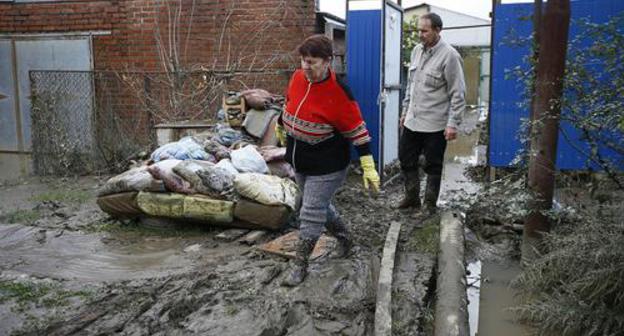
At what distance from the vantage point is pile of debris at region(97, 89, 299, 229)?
5281 millimetres

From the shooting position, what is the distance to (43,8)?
977cm

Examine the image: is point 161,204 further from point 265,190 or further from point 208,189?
point 265,190

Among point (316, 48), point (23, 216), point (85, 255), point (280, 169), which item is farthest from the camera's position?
point (23, 216)

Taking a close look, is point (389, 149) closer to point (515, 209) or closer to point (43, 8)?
point (515, 209)

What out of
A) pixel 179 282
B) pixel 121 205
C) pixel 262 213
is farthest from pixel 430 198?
pixel 121 205

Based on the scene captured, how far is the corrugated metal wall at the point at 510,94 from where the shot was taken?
22.9 feet

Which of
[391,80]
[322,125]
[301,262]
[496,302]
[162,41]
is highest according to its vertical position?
[162,41]

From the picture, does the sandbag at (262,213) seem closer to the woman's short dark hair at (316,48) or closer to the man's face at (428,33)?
the woman's short dark hair at (316,48)

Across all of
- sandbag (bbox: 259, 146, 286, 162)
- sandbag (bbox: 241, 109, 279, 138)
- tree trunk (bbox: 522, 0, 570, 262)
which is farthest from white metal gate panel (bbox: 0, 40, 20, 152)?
tree trunk (bbox: 522, 0, 570, 262)

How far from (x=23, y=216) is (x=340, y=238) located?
3722mm

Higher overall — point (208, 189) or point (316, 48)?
point (316, 48)

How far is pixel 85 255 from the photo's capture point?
5066 mm

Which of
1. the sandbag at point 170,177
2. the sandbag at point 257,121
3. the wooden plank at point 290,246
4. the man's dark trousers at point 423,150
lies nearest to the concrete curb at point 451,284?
the man's dark trousers at point 423,150

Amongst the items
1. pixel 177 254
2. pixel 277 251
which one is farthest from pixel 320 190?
pixel 177 254
